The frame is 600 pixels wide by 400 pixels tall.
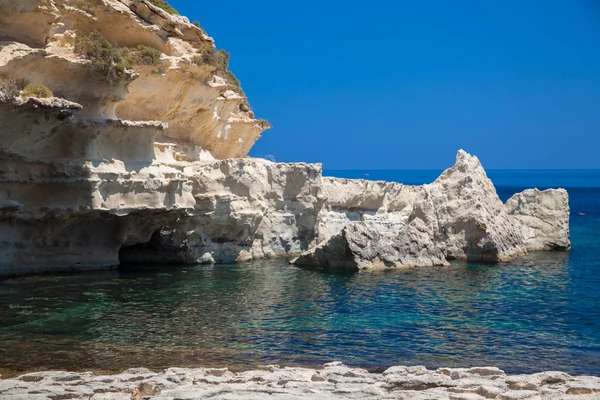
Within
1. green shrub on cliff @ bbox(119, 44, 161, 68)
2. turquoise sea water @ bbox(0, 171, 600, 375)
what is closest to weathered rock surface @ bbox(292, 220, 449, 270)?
turquoise sea water @ bbox(0, 171, 600, 375)

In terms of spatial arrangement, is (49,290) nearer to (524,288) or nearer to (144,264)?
(144,264)

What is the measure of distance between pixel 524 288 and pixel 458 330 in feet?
26.7

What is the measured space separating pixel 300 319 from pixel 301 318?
0.16m

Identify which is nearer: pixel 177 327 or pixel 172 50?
pixel 177 327

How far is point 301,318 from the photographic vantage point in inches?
861

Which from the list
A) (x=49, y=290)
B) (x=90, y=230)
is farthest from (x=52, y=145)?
(x=49, y=290)

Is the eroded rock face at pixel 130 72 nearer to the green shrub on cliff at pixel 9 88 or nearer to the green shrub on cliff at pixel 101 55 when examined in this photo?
the green shrub on cliff at pixel 101 55

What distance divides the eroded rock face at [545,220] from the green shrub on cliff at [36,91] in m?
25.6

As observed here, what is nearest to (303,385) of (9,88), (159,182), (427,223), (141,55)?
(9,88)

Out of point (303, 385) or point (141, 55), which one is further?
point (141, 55)

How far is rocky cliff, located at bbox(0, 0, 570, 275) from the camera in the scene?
88.4 feet

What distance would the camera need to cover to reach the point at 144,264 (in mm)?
33312

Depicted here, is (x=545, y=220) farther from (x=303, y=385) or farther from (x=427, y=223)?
(x=303, y=385)

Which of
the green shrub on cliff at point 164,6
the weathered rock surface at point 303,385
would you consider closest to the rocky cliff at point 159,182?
the green shrub on cliff at point 164,6
